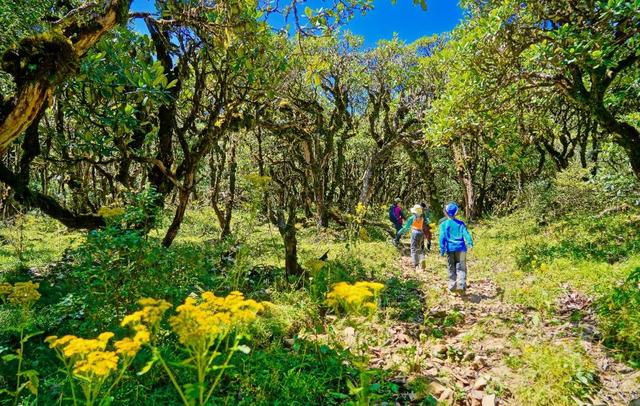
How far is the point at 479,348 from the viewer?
5.38m

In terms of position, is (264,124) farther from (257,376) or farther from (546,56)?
(257,376)

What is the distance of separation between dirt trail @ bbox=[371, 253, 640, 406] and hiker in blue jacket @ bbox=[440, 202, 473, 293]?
15.2 inches

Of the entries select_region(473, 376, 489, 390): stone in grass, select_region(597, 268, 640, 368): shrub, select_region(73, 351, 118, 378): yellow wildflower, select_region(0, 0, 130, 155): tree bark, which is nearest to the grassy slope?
select_region(473, 376, 489, 390): stone in grass

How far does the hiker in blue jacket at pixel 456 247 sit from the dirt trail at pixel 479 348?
39 centimetres

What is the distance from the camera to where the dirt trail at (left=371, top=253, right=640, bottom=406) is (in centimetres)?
427

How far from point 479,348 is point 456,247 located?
9.08 ft

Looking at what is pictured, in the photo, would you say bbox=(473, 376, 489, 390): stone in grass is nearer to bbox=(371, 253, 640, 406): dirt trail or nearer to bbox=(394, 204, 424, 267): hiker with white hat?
bbox=(371, 253, 640, 406): dirt trail

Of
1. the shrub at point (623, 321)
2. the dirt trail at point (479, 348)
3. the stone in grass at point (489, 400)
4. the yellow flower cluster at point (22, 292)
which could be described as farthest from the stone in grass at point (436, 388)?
the yellow flower cluster at point (22, 292)

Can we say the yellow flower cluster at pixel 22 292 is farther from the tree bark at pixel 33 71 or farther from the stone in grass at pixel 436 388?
the stone in grass at pixel 436 388

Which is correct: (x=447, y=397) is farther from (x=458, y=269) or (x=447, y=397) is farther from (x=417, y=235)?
(x=417, y=235)

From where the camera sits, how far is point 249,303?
2.82 meters

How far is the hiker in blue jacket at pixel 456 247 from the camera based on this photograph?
7.81 meters

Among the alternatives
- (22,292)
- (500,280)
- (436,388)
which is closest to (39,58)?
(22,292)

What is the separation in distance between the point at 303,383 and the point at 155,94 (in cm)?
369
